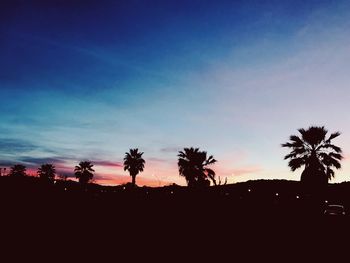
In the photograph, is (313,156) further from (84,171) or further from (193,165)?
(84,171)

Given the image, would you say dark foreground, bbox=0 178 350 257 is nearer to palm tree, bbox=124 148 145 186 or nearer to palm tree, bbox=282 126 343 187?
palm tree, bbox=282 126 343 187

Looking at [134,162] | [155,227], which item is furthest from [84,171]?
[155,227]

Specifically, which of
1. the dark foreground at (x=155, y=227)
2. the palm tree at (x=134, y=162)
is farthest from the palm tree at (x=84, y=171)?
the dark foreground at (x=155, y=227)

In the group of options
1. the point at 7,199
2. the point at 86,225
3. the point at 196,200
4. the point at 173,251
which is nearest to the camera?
the point at 173,251

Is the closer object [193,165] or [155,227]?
[155,227]

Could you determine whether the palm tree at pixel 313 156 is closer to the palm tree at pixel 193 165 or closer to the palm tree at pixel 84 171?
the palm tree at pixel 193 165

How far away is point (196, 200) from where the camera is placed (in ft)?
77.0

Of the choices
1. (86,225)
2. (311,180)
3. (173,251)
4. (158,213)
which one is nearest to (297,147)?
(311,180)

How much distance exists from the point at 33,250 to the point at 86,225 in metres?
5.47

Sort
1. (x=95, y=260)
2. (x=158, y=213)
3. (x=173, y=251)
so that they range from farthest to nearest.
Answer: (x=158, y=213) → (x=173, y=251) → (x=95, y=260)

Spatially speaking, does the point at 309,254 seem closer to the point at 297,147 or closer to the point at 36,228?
the point at 36,228

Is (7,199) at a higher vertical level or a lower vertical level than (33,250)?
higher

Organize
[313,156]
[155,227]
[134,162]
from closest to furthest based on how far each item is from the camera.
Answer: [155,227]
[313,156]
[134,162]

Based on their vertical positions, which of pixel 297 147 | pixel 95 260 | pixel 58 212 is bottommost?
pixel 95 260
